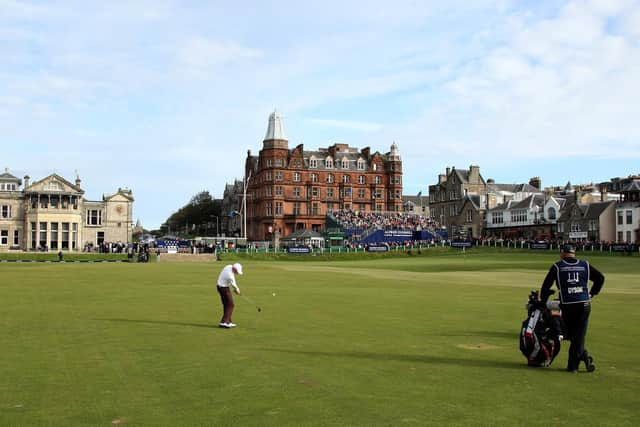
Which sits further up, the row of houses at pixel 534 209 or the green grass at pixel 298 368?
the row of houses at pixel 534 209

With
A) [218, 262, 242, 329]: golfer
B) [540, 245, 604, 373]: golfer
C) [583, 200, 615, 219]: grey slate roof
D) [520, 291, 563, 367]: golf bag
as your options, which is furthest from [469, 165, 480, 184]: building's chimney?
[520, 291, 563, 367]: golf bag

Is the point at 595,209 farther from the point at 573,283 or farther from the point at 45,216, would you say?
the point at 573,283

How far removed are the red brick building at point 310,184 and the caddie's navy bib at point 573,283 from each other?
107401 millimetres

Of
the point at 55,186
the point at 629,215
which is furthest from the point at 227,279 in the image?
the point at 629,215

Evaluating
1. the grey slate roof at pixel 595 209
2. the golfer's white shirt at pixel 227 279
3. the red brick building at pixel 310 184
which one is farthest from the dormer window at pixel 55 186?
the golfer's white shirt at pixel 227 279

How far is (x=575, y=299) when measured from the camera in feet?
40.5

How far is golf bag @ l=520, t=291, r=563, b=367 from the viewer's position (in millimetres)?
12469

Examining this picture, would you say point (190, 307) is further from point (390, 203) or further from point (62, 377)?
point (390, 203)

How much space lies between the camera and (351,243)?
101312 millimetres

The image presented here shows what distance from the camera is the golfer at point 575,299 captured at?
12.2 metres

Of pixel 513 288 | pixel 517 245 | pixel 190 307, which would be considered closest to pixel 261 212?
pixel 517 245

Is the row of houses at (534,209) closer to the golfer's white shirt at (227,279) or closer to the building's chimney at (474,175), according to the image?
the building's chimney at (474,175)

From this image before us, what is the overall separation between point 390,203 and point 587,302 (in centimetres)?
11731

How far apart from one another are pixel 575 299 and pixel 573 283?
305 millimetres
